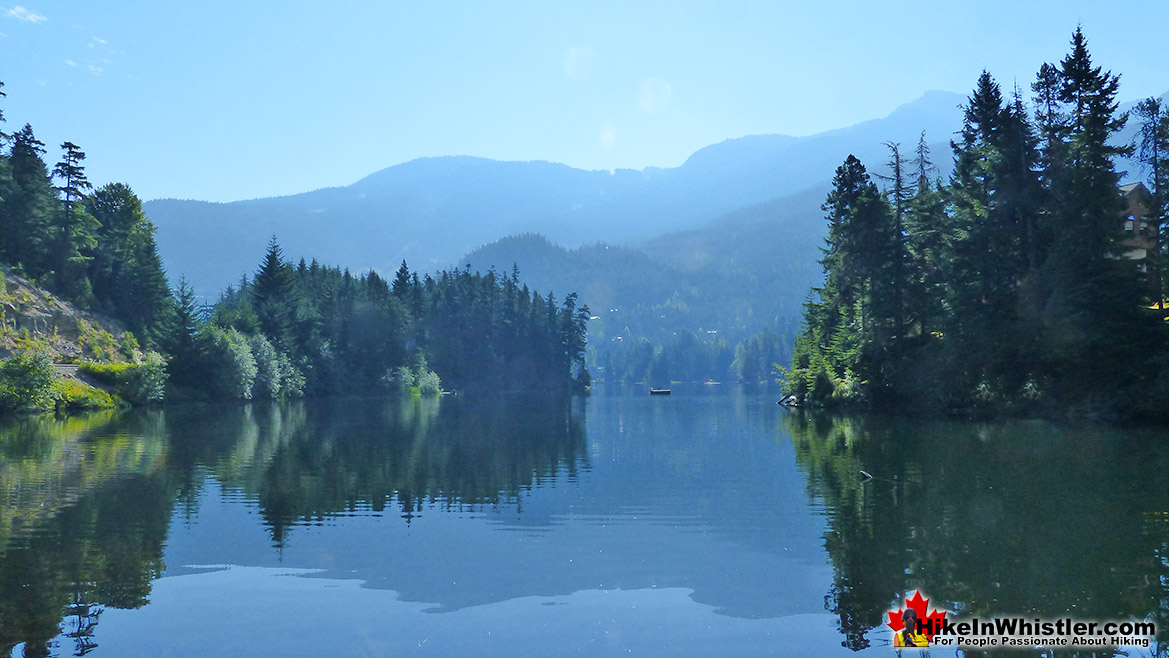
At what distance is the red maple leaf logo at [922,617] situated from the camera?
12.2 meters

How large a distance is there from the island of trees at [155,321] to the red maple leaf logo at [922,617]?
69.3 metres

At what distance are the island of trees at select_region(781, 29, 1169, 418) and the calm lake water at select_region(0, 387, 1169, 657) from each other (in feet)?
35.7

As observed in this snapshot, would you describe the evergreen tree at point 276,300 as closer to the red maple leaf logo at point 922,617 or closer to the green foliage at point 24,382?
the green foliage at point 24,382

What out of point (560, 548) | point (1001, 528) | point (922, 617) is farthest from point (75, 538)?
point (1001, 528)

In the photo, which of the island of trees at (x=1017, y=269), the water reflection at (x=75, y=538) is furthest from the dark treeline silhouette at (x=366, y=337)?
the island of trees at (x=1017, y=269)

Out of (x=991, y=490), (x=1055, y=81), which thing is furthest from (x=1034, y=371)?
(x=991, y=490)

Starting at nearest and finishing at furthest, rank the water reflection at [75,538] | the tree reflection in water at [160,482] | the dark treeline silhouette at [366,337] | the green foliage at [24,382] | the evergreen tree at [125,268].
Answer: the water reflection at [75,538] → the tree reflection in water at [160,482] → the green foliage at [24,382] → the dark treeline silhouette at [366,337] → the evergreen tree at [125,268]

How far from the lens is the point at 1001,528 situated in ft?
62.1

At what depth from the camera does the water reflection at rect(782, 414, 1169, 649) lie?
13.4 metres

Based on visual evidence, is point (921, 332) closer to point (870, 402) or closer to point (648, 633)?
point (870, 402)

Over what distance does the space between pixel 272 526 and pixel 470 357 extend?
151 metres

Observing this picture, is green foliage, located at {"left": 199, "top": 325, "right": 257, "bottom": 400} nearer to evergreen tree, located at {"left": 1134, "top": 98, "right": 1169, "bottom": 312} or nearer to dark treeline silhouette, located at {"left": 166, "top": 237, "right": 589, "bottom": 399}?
dark treeline silhouette, located at {"left": 166, "top": 237, "right": 589, "bottom": 399}

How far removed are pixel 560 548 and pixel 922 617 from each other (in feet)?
26.9

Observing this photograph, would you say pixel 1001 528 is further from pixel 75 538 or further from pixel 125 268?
pixel 125 268
